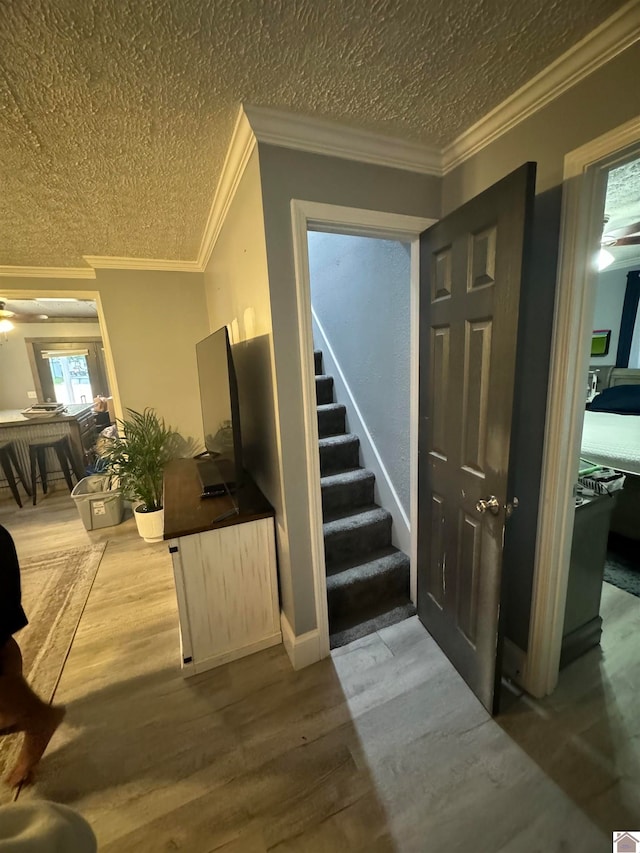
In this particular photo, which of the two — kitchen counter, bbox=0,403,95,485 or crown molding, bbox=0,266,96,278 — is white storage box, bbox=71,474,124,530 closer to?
kitchen counter, bbox=0,403,95,485

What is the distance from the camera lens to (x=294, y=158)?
4.35 feet

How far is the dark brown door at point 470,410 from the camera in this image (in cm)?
116

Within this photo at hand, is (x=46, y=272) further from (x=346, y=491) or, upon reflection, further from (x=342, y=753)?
(x=342, y=753)

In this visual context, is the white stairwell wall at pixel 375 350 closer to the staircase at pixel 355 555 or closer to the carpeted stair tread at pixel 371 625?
the staircase at pixel 355 555

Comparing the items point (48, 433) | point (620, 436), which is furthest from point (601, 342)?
point (48, 433)

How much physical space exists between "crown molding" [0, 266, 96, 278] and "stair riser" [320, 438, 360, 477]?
2619 millimetres

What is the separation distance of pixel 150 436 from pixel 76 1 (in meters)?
2.60

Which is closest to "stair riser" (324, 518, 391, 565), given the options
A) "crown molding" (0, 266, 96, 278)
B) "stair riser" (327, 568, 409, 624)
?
"stair riser" (327, 568, 409, 624)

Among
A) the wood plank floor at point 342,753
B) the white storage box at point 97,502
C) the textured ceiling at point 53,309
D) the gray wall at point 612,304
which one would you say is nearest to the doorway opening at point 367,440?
the wood plank floor at point 342,753

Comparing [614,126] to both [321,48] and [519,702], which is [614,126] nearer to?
[321,48]

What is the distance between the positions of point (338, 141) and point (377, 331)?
107 centimetres

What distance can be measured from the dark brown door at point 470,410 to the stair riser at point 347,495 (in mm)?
652

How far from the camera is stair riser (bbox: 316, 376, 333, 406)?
2947mm

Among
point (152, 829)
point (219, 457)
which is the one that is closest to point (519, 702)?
point (152, 829)
